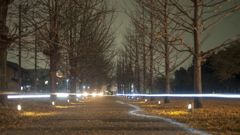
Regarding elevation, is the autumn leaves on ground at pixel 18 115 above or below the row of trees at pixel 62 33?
below

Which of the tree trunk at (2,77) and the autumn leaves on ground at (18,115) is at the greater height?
the tree trunk at (2,77)

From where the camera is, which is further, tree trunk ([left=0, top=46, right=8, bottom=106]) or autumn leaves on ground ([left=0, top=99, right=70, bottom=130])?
tree trunk ([left=0, top=46, right=8, bottom=106])

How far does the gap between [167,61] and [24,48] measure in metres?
14.4

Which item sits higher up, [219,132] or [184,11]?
[184,11]

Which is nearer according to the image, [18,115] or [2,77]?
[18,115]

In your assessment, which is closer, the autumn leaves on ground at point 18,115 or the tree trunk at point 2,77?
the autumn leaves on ground at point 18,115

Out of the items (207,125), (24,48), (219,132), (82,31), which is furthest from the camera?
(82,31)

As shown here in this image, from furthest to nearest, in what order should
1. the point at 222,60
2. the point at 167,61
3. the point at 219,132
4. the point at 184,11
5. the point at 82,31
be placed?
the point at 222,60 < the point at 82,31 < the point at 167,61 < the point at 184,11 < the point at 219,132

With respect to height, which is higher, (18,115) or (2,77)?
(2,77)

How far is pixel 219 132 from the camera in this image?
25.8ft

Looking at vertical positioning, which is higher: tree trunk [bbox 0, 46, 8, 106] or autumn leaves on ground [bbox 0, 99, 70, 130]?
tree trunk [bbox 0, 46, 8, 106]

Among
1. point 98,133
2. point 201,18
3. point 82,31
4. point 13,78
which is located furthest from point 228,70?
point 13,78

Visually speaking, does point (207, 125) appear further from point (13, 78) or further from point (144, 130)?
point (13, 78)

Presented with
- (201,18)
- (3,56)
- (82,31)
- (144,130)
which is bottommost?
(144,130)
